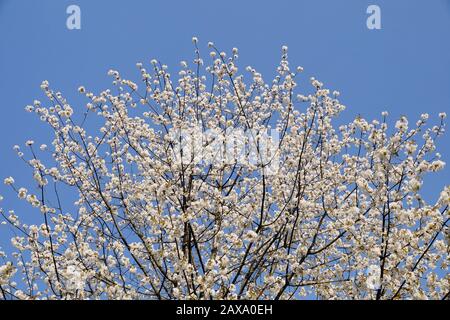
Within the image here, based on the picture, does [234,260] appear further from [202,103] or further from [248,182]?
[202,103]

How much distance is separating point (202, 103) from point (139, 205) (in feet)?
6.92

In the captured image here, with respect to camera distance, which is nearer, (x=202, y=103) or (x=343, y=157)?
(x=343, y=157)

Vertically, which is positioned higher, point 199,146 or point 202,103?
point 202,103

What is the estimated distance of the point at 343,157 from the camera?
768 centimetres

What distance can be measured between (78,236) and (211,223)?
2010mm

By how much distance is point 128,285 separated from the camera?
6.56 m
